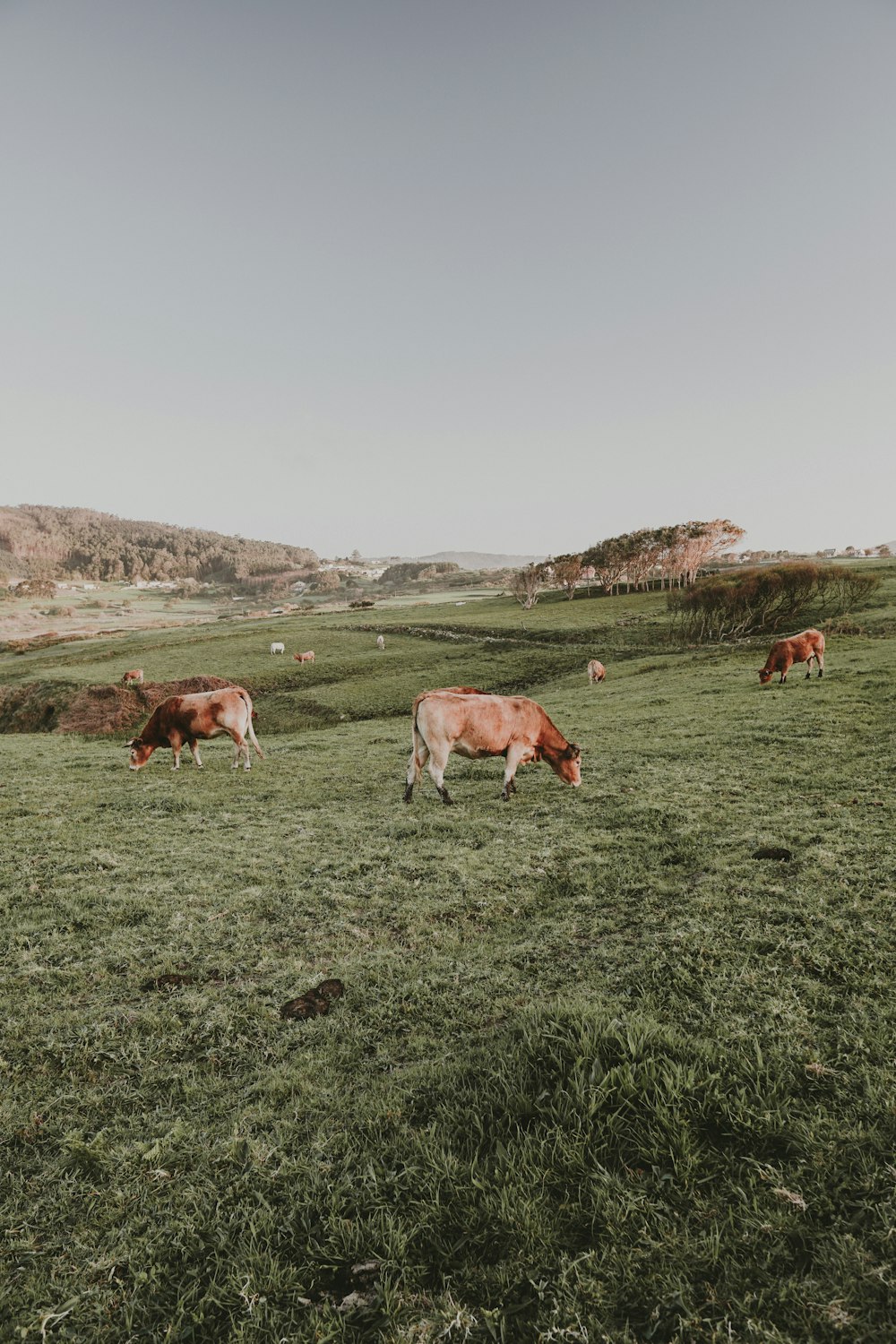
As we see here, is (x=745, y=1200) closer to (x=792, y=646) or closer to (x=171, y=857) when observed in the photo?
Result: (x=171, y=857)

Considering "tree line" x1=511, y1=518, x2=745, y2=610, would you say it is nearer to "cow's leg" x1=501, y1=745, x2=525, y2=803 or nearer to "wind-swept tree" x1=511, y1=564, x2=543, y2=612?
"wind-swept tree" x1=511, y1=564, x2=543, y2=612

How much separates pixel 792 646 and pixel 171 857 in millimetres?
24354

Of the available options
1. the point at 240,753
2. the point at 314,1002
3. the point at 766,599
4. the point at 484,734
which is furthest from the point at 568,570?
the point at 314,1002

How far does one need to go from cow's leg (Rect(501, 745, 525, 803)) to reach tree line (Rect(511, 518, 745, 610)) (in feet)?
219

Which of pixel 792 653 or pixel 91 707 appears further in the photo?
pixel 91 707

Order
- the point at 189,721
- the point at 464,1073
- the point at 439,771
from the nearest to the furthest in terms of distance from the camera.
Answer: the point at 464,1073 → the point at 439,771 → the point at 189,721

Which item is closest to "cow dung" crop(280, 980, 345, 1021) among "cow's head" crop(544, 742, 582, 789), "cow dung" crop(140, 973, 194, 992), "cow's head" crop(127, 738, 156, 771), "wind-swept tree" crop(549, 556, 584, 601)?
"cow dung" crop(140, 973, 194, 992)

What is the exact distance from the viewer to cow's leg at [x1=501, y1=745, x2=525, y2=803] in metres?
12.4

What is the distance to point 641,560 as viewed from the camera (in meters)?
79.4

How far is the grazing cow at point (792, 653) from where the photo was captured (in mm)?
22875

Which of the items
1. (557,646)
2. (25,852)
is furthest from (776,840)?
(557,646)

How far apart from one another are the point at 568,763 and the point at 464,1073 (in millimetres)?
9314

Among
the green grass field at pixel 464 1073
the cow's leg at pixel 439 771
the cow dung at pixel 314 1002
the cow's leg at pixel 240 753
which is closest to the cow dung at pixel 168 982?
the green grass field at pixel 464 1073

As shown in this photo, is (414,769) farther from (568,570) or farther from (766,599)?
(568,570)
